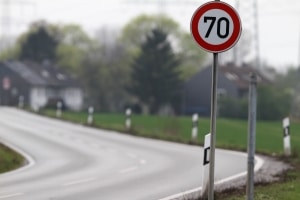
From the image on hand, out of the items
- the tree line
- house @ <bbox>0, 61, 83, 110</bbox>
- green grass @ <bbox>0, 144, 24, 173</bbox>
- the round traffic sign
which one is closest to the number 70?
the round traffic sign

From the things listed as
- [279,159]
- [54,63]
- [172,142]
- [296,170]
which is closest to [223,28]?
[296,170]

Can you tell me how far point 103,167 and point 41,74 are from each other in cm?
7965

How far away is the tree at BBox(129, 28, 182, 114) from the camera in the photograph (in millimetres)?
78125

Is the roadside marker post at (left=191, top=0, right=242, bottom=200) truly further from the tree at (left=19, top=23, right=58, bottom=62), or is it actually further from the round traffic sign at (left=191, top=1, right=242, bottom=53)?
the tree at (left=19, top=23, right=58, bottom=62)

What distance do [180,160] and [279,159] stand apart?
9.06ft

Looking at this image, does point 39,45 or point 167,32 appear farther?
point 39,45

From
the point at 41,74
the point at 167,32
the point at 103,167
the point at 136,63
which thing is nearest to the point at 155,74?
the point at 136,63

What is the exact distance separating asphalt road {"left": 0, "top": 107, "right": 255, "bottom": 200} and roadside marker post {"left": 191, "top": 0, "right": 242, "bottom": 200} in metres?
3.96

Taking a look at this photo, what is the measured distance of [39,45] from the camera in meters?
97.6

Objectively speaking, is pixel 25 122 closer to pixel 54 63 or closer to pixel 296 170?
pixel 296 170

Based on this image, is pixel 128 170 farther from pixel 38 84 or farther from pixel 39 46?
pixel 39 46

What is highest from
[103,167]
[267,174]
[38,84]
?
[267,174]

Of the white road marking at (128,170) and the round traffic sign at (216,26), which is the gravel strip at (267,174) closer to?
the white road marking at (128,170)

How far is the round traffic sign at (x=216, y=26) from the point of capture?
8.20 m
